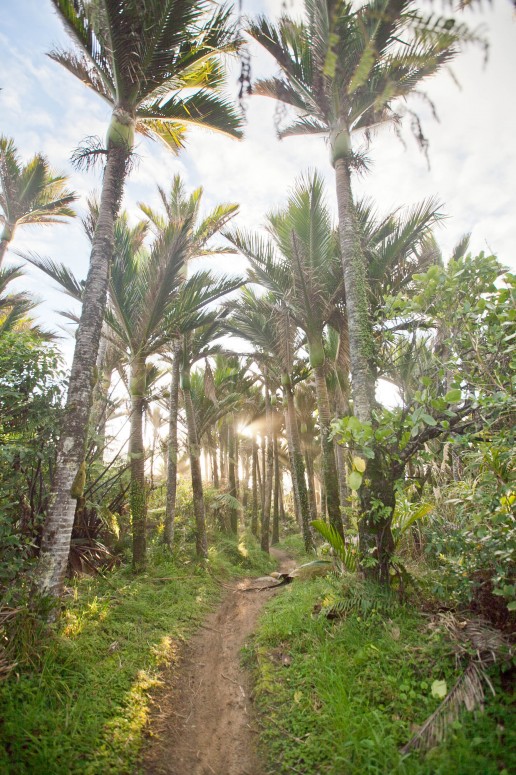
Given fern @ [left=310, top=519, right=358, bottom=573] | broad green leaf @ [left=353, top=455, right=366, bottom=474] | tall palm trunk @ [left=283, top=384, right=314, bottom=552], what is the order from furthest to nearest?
1. tall palm trunk @ [left=283, top=384, right=314, bottom=552]
2. fern @ [left=310, top=519, right=358, bottom=573]
3. broad green leaf @ [left=353, top=455, right=366, bottom=474]

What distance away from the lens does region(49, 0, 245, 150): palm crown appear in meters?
5.05

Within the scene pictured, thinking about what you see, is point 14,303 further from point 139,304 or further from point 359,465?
point 359,465

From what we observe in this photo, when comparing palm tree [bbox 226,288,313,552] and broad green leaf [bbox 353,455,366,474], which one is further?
palm tree [bbox 226,288,313,552]

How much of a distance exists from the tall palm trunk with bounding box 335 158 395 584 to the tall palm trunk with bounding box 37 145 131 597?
3.45 meters

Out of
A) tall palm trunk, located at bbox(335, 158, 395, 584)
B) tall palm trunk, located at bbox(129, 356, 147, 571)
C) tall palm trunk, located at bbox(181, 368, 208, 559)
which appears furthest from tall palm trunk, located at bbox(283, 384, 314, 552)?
tall palm trunk, located at bbox(335, 158, 395, 584)

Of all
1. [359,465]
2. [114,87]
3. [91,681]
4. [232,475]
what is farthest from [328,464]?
[232,475]

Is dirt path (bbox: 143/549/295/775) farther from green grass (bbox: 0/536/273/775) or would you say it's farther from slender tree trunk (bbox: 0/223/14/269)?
slender tree trunk (bbox: 0/223/14/269)

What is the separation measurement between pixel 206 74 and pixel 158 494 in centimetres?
1305

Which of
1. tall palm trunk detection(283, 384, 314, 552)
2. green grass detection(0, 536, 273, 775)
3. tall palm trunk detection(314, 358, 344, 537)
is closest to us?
green grass detection(0, 536, 273, 775)

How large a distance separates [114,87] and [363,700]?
8.28m

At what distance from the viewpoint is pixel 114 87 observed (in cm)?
559

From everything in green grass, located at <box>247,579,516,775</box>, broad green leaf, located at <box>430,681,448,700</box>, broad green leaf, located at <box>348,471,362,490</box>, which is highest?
broad green leaf, located at <box>348,471,362,490</box>

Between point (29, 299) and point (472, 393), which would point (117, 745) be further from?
point (29, 299)

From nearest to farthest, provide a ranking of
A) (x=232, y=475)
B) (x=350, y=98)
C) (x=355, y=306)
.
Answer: (x=355, y=306), (x=350, y=98), (x=232, y=475)
